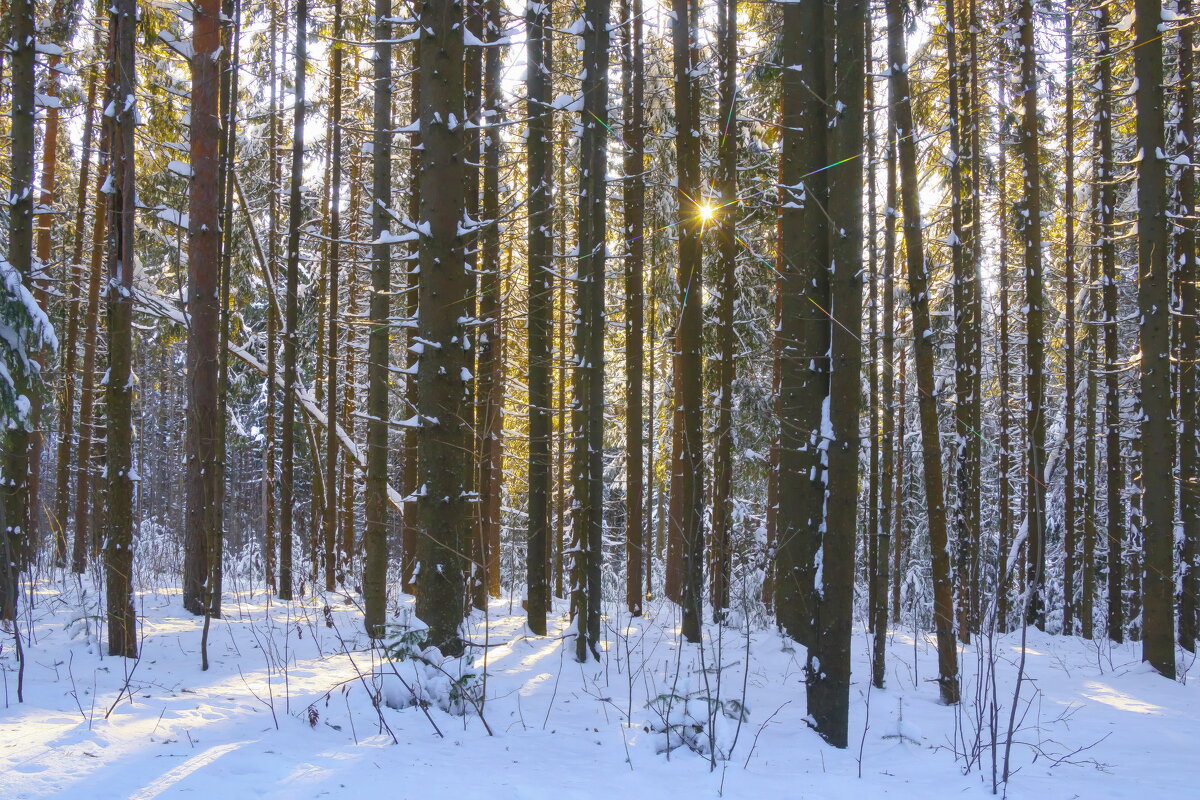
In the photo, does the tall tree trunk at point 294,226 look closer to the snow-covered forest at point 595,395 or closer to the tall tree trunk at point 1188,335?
the snow-covered forest at point 595,395

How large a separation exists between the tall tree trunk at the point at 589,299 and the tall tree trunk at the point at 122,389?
457cm

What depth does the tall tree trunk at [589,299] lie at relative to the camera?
8.51 m

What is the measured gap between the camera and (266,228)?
1708 cm

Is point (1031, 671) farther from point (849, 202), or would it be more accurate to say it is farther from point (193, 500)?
point (193, 500)

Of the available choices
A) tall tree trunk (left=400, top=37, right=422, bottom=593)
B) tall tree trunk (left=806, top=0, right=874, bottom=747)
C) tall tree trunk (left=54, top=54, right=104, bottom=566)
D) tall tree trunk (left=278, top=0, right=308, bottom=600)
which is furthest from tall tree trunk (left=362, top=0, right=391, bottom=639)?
tall tree trunk (left=54, top=54, right=104, bottom=566)

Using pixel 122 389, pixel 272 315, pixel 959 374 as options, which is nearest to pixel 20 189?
pixel 122 389

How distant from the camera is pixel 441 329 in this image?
Answer: 6945mm

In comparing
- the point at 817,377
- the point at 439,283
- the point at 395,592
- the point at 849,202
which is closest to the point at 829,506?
the point at 817,377

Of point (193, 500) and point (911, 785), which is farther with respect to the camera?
point (193, 500)

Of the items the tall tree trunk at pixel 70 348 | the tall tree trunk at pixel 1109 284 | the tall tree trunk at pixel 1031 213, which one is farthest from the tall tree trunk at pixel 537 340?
the tall tree trunk at pixel 1109 284

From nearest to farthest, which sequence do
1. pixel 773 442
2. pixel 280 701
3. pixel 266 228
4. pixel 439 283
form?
pixel 280 701
pixel 439 283
pixel 773 442
pixel 266 228

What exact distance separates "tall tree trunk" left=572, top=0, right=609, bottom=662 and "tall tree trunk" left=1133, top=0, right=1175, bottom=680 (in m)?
8.41

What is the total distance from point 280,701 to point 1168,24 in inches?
566

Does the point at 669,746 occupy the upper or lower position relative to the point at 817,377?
lower
